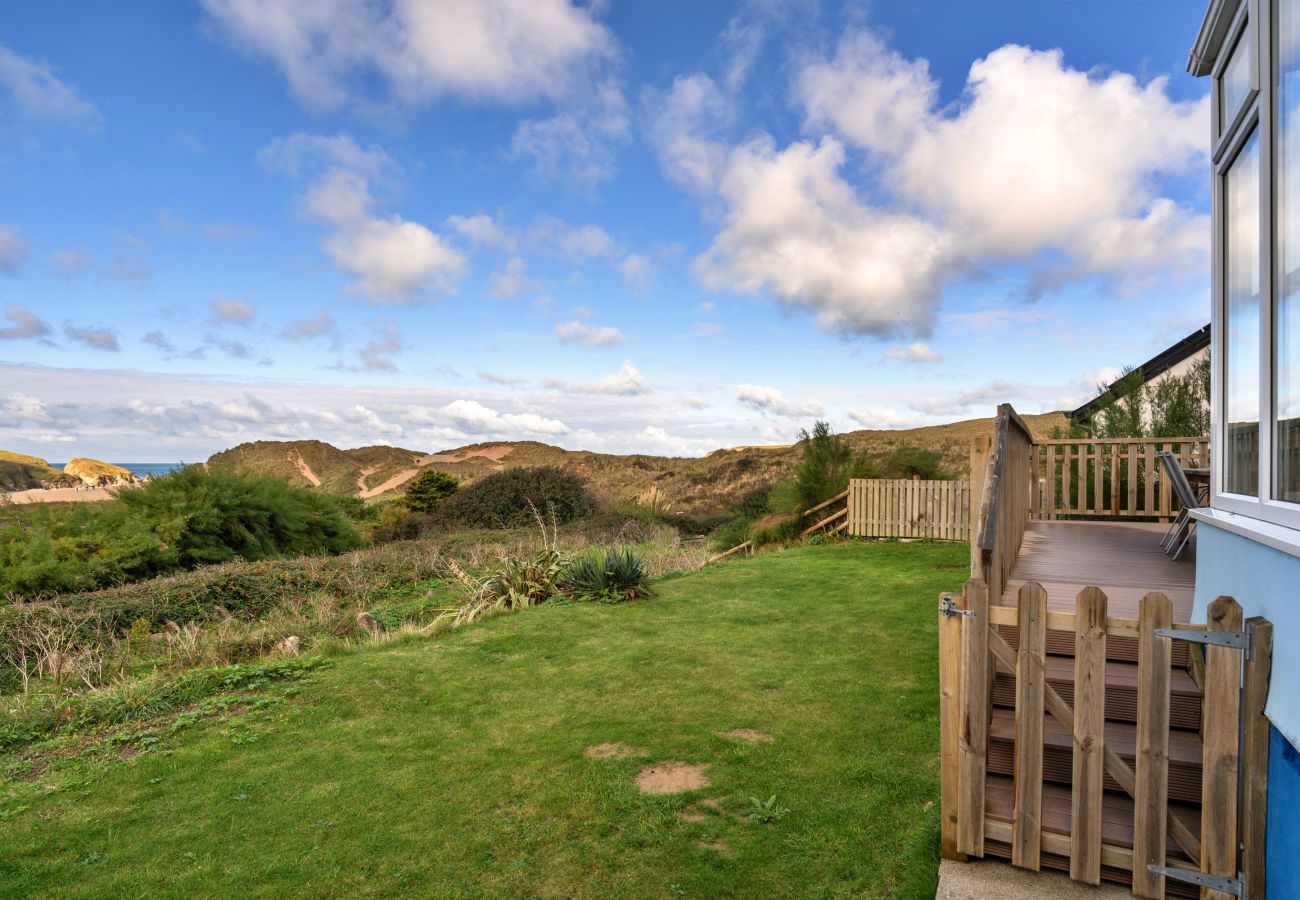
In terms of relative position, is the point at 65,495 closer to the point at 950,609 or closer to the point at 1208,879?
the point at 950,609

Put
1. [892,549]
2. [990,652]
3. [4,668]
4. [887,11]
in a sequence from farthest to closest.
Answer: [892,549] → [887,11] → [4,668] → [990,652]

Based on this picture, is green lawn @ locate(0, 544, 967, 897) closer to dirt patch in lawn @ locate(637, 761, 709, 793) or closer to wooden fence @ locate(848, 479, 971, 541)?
dirt patch in lawn @ locate(637, 761, 709, 793)

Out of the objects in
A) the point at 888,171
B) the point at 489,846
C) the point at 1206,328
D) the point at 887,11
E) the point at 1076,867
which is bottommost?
the point at 489,846

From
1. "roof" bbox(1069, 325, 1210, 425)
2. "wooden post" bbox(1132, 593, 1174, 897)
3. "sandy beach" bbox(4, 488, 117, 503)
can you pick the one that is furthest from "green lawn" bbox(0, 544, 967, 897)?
"sandy beach" bbox(4, 488, 117, 503)

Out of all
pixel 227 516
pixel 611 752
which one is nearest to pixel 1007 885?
pixel 611 752

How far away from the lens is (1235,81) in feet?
9.86

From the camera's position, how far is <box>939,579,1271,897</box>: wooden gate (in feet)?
7.22

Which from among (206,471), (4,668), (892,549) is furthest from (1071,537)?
(206,471)

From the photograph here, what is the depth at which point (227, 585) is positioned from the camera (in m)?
8.98

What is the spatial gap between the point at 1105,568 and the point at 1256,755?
3.64m

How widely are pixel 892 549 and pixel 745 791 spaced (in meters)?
10.1

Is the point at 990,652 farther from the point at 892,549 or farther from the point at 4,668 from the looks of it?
the point at 892,549

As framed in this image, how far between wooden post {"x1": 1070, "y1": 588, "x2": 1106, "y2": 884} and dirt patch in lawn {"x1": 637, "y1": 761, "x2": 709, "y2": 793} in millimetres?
1767

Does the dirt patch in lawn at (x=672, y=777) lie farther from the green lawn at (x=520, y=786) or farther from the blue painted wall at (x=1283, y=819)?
the blue painted wall at (x=1283, y=819)
